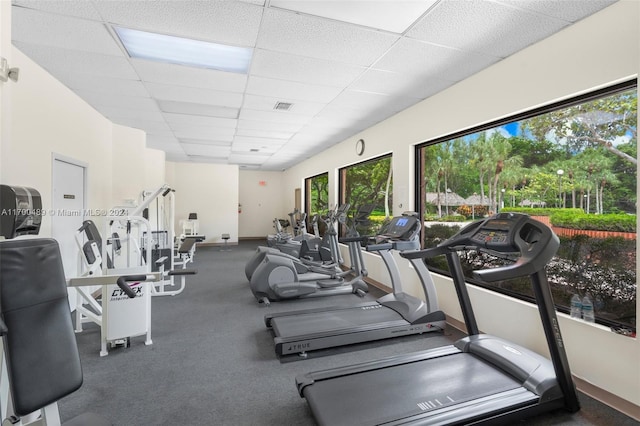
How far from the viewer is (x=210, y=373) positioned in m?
2.44

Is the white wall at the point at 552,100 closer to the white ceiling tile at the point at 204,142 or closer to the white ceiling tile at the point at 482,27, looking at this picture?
the white ceiling tile at the point at 482,27

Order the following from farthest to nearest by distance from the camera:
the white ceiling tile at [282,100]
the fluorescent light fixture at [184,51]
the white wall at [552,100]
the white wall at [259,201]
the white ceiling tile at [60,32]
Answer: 1. the white wall at [259,201]
2. the white ceiling tile at [282,100]
3. the fluorescent light fixture at [184,51]
4. the white ceiling tile at [60,32]
5. the white wall at [552,100]

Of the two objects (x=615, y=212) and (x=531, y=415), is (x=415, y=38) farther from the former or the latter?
(x=531, y=415)

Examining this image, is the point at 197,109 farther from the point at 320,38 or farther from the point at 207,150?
the point at 207,150

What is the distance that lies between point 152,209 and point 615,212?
732 centimetres

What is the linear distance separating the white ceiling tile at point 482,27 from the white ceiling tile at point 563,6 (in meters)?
0.05

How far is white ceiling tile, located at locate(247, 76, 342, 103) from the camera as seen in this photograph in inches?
136

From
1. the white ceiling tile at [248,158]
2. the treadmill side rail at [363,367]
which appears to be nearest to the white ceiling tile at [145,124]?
the white ceiling tile at [248,158]

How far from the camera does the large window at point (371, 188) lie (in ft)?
17.9

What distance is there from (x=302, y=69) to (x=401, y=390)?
2953mm

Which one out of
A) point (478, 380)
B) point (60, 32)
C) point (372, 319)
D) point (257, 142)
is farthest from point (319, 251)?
point (60, 32)

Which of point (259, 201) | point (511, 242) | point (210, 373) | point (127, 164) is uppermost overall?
point (127, 164)

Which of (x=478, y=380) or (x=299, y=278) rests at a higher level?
(x=299, y=278)

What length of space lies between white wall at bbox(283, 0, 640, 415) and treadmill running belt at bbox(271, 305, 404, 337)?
867mm
